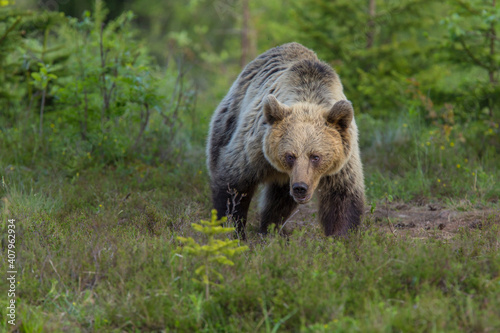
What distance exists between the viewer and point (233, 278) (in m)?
3.53

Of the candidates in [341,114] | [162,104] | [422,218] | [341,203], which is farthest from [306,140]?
[162,104]

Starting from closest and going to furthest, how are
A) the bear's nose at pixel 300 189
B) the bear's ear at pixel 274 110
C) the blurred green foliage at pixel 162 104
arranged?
the bear's nose at pixel 300 189 < the bear's ear at pixel 274 110 < the blurred green foliage at pixel 162 104

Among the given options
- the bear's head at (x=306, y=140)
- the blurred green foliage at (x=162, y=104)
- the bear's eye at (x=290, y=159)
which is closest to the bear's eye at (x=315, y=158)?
the bear's head at (x=306, y=140)

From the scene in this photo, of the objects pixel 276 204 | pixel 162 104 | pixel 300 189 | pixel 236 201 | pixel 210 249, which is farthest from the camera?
pixel 162 104

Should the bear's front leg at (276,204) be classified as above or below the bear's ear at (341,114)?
below

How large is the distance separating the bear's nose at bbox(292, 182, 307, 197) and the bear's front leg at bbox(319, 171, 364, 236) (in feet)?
1.93

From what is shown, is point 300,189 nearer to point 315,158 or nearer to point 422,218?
point 315,158

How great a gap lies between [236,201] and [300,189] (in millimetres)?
1029

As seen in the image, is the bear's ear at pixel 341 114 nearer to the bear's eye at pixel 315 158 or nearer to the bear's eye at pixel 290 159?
the bear's eye at pixel 315 158

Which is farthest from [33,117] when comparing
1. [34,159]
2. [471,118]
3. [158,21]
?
[158,21]

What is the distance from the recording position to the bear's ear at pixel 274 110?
4660mm

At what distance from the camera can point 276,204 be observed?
5871mm

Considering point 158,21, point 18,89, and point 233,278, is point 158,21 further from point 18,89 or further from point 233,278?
point 233,278

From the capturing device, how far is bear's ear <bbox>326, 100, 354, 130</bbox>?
4.61m
